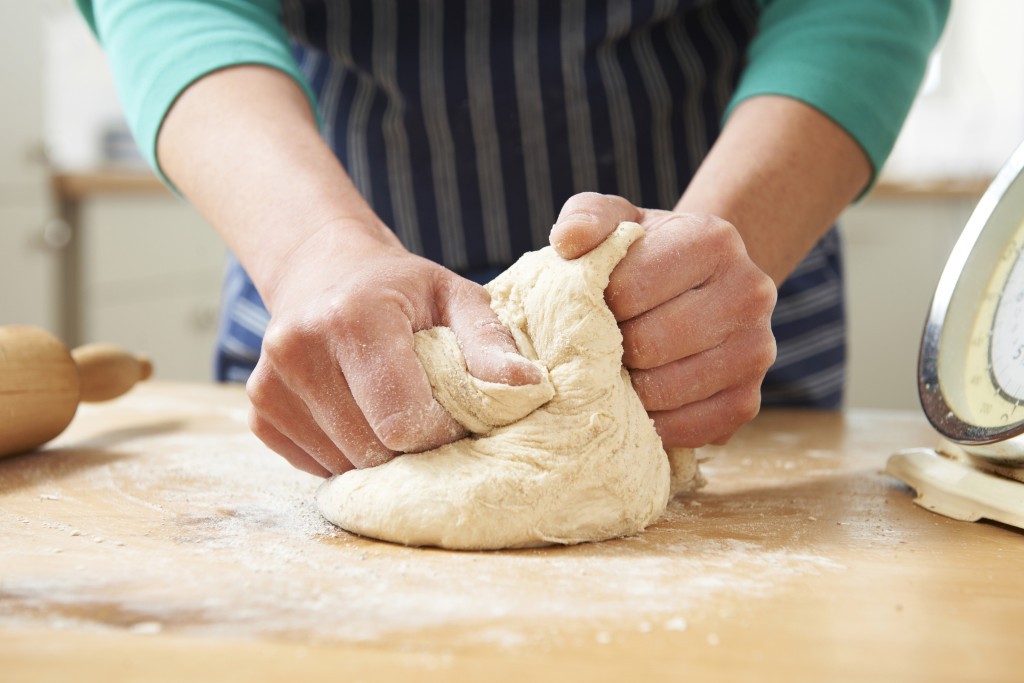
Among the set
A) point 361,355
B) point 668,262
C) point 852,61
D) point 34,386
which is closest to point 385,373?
point 361,355

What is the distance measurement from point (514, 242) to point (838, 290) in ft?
1.90

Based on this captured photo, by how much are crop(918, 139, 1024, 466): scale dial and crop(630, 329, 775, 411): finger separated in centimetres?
19

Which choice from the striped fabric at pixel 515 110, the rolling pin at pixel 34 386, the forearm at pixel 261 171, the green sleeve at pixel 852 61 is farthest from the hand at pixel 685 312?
the rolling pin at pixel 34 386

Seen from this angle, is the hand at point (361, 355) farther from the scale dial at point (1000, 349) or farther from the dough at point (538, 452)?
the scale dial at point (1000, 349)

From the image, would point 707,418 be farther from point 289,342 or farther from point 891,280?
point 891,280

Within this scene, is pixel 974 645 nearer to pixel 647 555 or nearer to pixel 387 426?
pixel 647 555

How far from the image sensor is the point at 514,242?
4.85ft

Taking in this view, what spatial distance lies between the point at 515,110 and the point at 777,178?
1.58 feet

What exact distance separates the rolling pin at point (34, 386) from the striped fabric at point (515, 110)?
0.36 meters

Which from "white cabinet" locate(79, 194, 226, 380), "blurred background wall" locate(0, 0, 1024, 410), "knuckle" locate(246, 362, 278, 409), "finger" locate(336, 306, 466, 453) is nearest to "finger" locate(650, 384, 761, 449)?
"finger" locate(336, 306, 466, 453)

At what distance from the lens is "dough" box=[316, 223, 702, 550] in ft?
2.62

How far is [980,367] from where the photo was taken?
3.04 ft

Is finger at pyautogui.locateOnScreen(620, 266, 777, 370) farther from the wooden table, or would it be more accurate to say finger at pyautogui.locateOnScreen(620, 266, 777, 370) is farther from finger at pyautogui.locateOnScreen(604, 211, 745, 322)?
the wooden table

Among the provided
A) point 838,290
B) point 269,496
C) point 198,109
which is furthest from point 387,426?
point 838,290
